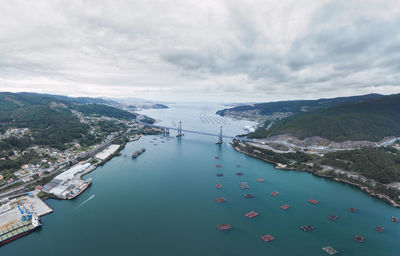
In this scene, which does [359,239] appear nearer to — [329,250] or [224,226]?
[329,250]

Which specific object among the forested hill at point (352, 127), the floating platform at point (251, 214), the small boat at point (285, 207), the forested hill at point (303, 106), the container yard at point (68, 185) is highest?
the forested hill at point (303, 106)

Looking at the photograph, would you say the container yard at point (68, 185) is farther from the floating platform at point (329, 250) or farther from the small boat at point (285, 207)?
the floating platform at point (329, 250)

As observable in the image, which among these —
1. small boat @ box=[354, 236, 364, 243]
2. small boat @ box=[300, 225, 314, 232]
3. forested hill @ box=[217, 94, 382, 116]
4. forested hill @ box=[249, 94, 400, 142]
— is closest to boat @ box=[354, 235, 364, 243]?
small boat @ box=[354, 236, 364, 243]

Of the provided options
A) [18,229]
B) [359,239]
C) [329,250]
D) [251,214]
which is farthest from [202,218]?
[18,229]

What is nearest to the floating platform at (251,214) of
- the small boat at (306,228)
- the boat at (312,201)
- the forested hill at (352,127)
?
the small boat at (306,228)

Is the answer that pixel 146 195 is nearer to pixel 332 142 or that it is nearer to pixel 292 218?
pixel 292 218

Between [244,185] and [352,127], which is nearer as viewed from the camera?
[244,185]
